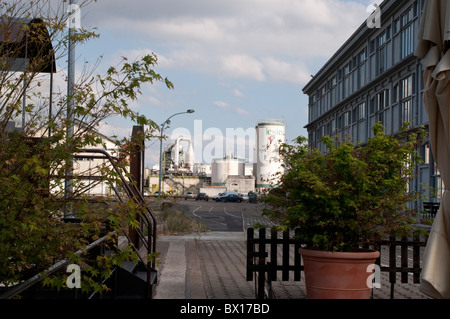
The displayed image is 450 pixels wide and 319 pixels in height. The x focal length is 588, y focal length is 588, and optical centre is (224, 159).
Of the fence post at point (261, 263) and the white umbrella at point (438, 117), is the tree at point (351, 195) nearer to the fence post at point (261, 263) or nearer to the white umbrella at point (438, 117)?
the fence post at point (261, 263)

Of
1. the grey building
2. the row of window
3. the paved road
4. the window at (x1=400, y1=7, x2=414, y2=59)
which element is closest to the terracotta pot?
the paved road

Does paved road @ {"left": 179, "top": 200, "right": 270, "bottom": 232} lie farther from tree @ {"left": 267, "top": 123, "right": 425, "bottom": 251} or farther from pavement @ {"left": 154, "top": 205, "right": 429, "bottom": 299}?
pavement @ {"left": 154, "top": 205, "right": 429, "bottom": 299}

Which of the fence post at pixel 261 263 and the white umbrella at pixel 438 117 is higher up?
the white umbrella at pixel 438 117

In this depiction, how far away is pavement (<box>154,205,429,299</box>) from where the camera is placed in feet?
31.7

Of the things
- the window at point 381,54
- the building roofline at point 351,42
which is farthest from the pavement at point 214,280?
the window at point 381,54

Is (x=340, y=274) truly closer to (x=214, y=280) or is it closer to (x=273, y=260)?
(x=273, y=260)

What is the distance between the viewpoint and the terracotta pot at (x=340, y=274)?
704cm

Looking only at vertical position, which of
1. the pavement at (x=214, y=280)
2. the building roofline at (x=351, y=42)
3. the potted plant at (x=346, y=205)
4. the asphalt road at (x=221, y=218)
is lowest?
the asphalt road at (x=221, y=218)

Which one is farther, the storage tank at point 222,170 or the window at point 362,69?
the storage tank at point 222,170

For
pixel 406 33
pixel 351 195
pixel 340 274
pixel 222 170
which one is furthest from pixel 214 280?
pixel 222 170

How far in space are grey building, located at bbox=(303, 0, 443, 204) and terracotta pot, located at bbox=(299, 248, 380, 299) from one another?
21.9 metres

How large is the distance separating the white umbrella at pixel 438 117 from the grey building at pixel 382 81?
78.7 feet

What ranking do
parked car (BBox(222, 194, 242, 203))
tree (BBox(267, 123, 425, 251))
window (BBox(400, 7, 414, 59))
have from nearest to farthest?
1. tree (BBox(267, 123, 425, 251))
2. window (BBox(400, 7, 414, 59))
3. parked car (BBox(222, 194, 242, 203))

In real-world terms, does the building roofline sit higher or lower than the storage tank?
higher
